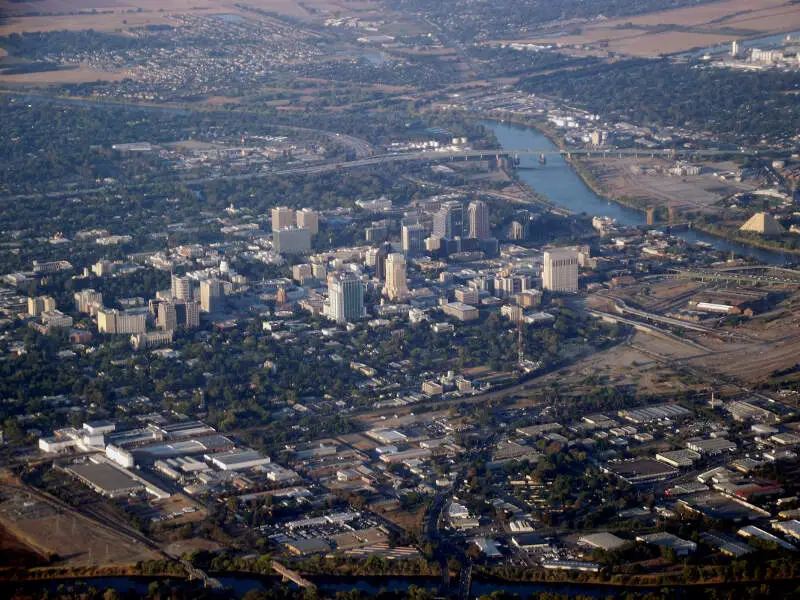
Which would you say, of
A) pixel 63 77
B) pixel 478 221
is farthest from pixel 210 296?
pixel 63 77

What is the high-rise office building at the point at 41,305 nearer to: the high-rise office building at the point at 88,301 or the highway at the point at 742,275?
the high-rise office building at the point at 88,301

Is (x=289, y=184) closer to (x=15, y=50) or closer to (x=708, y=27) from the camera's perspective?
(x=15, y=50)

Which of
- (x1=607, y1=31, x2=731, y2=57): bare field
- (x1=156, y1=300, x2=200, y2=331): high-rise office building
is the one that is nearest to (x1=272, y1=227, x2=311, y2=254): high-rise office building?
(x1=156, y1=300, x2=200, y2=331): high-rise office building

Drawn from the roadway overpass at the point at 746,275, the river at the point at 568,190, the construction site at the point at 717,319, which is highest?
the construction site at the point at 717,319

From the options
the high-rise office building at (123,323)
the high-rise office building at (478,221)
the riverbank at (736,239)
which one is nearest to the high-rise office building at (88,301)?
the high-rise office building at (123,323)

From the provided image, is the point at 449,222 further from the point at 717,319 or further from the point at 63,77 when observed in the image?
the point at 63,77
